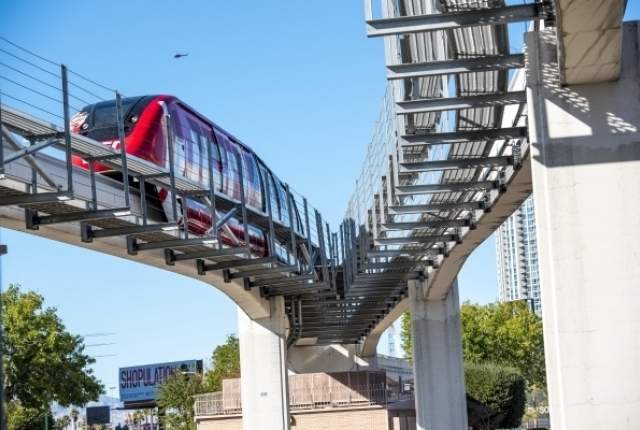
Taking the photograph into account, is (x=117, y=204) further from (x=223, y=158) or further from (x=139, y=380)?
(x=139, y=380)

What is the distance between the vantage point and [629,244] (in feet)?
53.9

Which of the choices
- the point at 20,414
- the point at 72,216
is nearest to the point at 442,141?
the point at 72,216

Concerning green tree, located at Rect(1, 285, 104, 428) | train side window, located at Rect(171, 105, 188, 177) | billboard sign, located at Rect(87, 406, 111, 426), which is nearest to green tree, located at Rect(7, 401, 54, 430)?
green tree, located at Rect(1, 285, 104, 428)

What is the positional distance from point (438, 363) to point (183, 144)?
810 inches

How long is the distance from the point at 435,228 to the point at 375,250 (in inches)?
90.8

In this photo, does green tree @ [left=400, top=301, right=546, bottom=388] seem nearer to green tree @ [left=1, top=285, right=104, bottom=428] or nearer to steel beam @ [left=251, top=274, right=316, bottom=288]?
green tree @ [left=1, top=285, right=104, bottom=428]

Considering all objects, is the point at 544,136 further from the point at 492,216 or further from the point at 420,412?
the point at 420,412

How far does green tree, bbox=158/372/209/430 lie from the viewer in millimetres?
86250

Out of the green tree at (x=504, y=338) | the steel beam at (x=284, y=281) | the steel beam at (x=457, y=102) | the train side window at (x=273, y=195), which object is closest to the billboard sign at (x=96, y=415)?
the green tree at (x=504, y=338)

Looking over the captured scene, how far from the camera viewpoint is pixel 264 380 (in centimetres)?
4147

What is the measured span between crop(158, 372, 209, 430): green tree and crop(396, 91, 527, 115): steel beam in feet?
227

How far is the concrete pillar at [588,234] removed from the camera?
1617 centimetres

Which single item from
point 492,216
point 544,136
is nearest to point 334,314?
point 492,216

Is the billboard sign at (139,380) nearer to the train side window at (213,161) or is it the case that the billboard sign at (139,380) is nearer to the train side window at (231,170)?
the train side window at (231,170)
